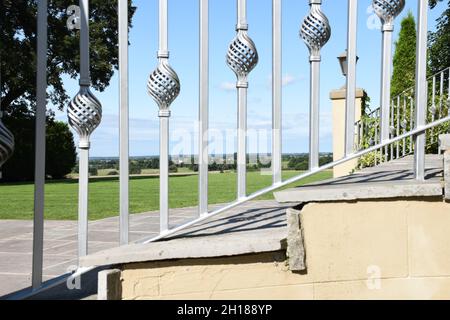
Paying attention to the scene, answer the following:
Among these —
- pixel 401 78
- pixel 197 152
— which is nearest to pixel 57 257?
pixel 197 152

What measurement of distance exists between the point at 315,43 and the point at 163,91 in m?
0.60

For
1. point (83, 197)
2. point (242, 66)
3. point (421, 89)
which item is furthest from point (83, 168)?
point (421, 89)

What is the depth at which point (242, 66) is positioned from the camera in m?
1.55

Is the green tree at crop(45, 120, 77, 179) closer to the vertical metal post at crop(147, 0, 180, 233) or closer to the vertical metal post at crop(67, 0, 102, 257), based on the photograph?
the vertical metal post at crop(67, 0, 102, 257)

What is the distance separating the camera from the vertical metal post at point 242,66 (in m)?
1.54

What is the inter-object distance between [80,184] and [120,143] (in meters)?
0.22

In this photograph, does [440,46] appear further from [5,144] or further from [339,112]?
[5,144]

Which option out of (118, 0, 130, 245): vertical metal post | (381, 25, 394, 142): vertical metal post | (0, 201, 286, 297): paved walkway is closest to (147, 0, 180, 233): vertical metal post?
(118, 0, 130, 245): vertical metal post

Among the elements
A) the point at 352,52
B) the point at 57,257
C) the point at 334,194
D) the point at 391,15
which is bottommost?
the point at 57,257

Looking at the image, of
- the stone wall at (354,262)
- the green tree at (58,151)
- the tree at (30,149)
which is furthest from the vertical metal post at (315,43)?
the green tree at (58,151)

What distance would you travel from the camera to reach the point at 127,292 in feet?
4.75

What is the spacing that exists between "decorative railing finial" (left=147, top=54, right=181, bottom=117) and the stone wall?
1.95 ft
